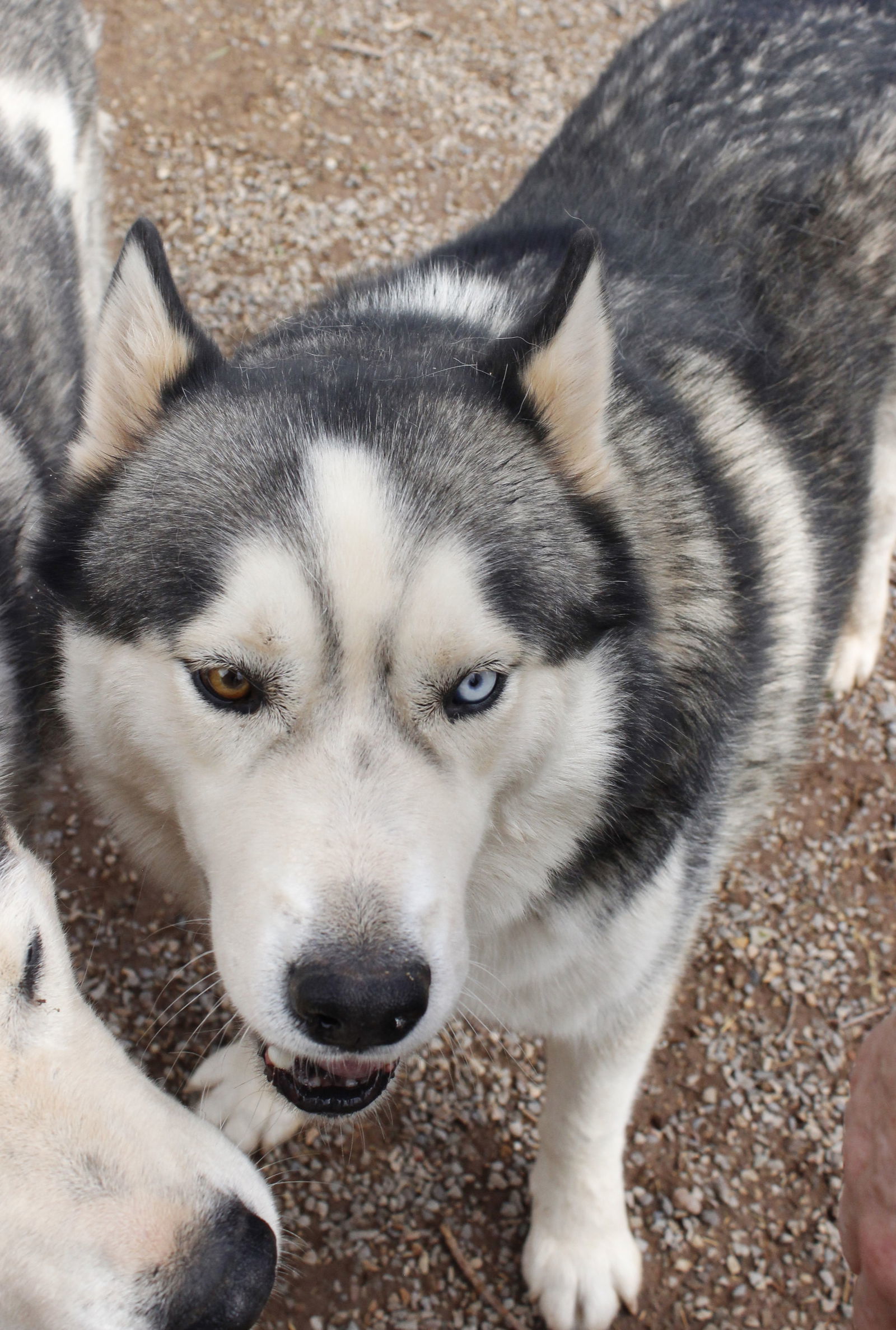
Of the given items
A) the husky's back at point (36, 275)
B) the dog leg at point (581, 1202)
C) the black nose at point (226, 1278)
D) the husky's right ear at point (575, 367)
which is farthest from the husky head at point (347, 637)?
the dog leg at point (581, 1202)

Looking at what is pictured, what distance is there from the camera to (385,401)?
81.1 inches

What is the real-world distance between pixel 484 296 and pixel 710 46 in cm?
147

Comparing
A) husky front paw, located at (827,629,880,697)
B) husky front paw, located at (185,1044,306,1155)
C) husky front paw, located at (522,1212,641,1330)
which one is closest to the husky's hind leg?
husky front paw, located at (827,629,880,697)

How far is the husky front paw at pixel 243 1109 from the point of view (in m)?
3.09

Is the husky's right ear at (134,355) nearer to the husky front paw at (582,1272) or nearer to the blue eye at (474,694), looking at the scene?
the blue eye at (474,694)

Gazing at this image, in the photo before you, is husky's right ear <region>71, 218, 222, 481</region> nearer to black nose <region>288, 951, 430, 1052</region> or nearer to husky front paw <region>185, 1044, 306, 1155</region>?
black nose <region>288, 951, 430, 1052</region>

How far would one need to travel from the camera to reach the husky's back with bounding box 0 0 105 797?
8.67 feet

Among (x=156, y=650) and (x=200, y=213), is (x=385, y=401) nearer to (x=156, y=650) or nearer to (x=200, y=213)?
(x=156, y=650)

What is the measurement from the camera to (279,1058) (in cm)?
208

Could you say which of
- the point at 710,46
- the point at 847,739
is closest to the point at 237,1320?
the point at 847,739

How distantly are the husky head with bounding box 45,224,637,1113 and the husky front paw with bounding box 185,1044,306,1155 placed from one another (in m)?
1.06

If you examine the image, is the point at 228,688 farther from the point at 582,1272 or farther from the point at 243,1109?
the point at 582,1272

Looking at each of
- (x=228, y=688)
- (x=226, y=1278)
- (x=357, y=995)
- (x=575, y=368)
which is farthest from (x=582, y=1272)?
(x=575, y=368)

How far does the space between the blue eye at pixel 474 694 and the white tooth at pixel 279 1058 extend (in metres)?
0.70
